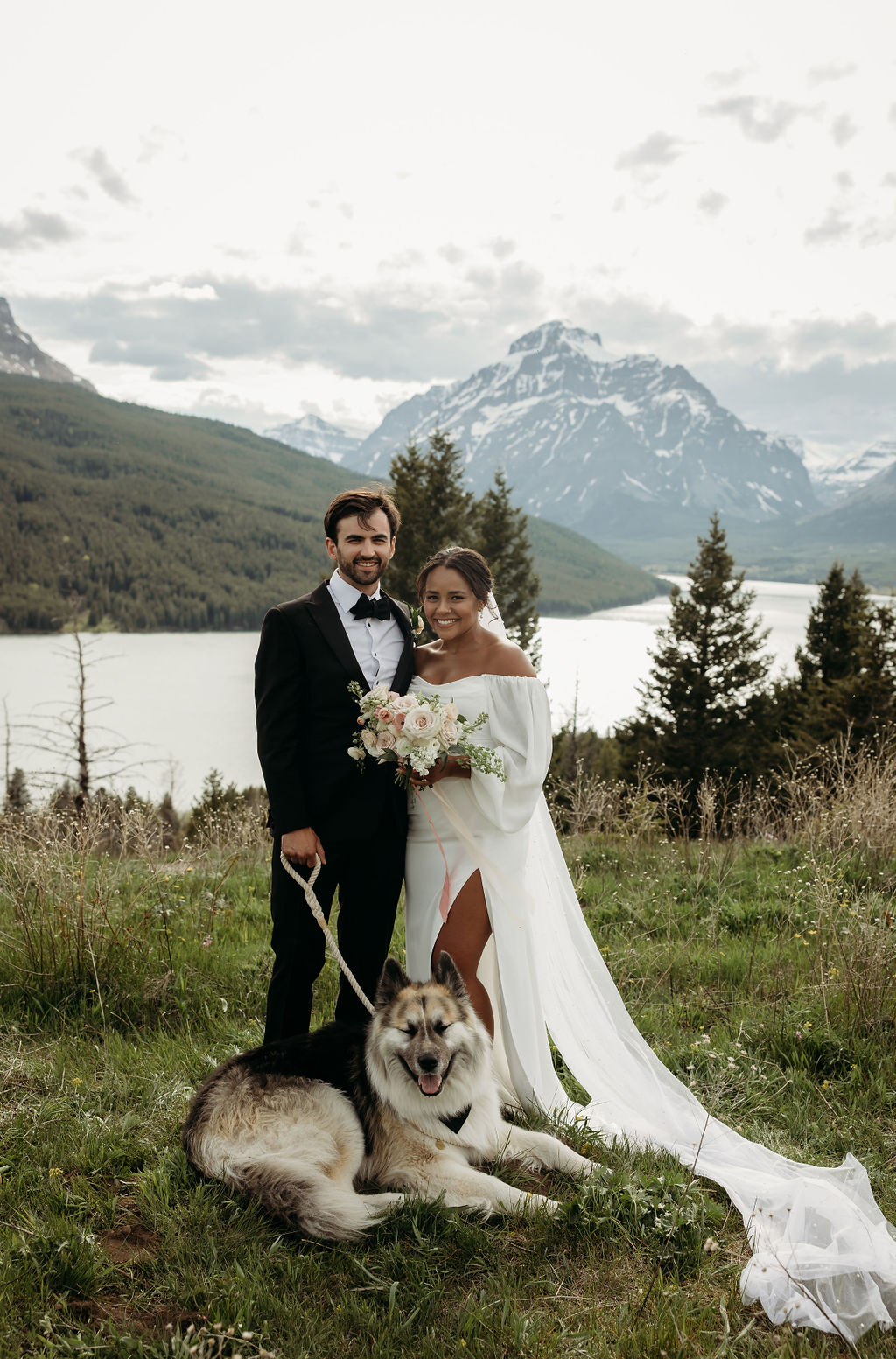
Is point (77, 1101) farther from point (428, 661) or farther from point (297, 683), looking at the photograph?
point (428, 661)

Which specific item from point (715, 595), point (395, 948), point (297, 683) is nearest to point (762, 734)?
point (715, 595)

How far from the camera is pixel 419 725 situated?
10.8 feet

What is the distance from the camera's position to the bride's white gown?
11.8ft

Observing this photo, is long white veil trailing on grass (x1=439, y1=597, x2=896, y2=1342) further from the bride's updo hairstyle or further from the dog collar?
the dog collar

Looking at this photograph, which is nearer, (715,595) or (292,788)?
(292,788)

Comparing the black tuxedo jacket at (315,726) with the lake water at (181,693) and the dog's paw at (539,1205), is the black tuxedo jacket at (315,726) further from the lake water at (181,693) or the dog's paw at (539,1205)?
the lake water at (181,693)

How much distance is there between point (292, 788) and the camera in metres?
3.57

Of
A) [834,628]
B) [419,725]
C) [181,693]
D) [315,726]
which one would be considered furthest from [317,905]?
[181,693]

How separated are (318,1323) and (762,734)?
26.3 m

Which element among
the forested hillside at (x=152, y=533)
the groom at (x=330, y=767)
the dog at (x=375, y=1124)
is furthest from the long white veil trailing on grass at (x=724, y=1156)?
the forested hillside at (x=152, y=533)

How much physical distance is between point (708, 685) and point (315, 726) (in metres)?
24.2

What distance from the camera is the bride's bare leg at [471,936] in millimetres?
3846

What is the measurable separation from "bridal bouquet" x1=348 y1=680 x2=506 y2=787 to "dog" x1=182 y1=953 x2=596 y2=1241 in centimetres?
84

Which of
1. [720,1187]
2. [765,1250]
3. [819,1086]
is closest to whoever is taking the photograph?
[765,1250]
